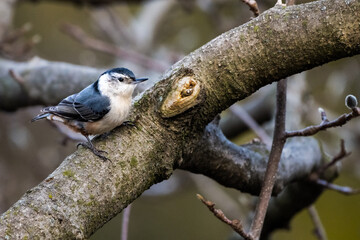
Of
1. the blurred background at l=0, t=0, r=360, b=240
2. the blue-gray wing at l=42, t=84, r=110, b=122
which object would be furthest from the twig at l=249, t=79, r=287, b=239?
the blurred background at l=0, t=0, r=360, b=240

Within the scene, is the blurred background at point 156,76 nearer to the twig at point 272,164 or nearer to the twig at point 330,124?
the twig at point 272,164

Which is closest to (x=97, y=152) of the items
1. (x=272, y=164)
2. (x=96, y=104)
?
(x=96, y=104)

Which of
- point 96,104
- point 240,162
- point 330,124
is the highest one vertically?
point 96,104

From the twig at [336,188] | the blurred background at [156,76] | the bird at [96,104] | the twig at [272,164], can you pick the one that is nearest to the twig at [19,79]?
the blurred background at [156,76]

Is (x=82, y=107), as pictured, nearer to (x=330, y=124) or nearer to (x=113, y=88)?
(x=113, y=88)

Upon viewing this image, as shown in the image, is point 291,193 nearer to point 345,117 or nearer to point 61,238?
point 345,117

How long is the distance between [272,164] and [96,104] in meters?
0.66

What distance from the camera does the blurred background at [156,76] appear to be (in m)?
2.99

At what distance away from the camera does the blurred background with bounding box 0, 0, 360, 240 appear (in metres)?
2.99

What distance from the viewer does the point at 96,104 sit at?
1743 millimetres

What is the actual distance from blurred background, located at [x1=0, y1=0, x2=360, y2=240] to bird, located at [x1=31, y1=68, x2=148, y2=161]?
82cm

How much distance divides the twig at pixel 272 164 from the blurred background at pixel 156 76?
0.86 meters

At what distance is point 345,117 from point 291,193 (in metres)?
0.99

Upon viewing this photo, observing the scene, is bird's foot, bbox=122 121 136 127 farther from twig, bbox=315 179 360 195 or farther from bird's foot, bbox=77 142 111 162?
twig, bbox=315 179 360 195
